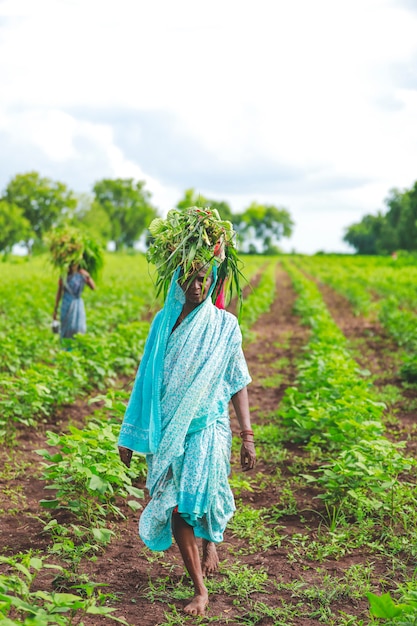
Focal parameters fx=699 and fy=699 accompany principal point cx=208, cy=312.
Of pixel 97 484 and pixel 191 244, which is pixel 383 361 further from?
pixel 191 244

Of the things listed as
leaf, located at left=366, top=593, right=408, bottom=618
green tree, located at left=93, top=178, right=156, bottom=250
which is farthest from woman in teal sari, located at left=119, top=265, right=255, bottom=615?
green tree, located at left=93, top=178, right=156, bottom=250

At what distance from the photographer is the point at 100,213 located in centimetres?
8744

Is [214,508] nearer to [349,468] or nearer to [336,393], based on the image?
[349,468]

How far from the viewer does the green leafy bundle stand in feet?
11.6

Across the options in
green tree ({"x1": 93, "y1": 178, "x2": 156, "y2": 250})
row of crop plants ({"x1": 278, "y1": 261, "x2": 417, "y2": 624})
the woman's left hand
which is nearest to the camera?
the woman's left hand

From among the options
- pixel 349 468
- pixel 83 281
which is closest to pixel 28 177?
pixel 83 281

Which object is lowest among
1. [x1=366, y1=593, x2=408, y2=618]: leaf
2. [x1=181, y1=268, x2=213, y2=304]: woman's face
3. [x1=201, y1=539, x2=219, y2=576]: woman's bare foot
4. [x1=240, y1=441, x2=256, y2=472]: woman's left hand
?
[x1=201, y1=539, x2=219, y2=576]: woman's bare foot

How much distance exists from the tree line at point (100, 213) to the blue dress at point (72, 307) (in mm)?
42393

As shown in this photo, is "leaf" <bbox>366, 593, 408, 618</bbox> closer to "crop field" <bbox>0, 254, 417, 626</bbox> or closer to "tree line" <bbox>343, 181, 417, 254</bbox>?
"crop field" <bbox>0, 254, 417, 626</bbox>

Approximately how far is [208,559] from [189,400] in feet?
3.34

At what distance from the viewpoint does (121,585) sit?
11.9ft

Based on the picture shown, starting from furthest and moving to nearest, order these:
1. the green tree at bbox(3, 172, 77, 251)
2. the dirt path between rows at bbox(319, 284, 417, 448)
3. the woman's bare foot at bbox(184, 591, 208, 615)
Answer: the green tree at bbox(3, 172, 77, 251) < the dirt path between rows at bbox(319, 284, 417, 448) < the woman's bare foot at bbox(184, 591, 208, 615)

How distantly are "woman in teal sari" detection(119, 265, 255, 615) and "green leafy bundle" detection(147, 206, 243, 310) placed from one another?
78 mm

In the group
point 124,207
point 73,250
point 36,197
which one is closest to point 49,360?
point 73,250
